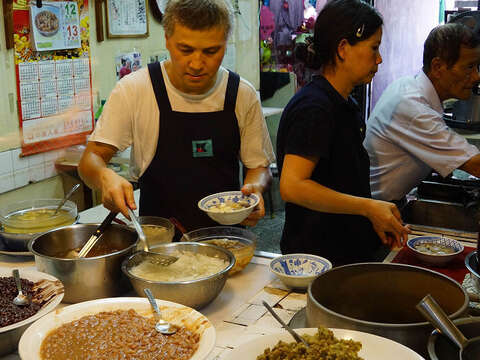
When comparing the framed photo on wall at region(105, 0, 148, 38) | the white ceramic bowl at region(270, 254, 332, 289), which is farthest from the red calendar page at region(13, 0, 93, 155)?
the white ceramic bowl at region(270, 254, 332, 289)

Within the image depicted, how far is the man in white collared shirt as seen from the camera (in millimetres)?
2895

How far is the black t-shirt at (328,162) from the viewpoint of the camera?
7.62 ft

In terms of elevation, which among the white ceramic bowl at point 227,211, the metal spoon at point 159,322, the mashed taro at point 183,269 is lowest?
the metal spoon at point 159,322

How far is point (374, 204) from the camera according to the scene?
2289mm

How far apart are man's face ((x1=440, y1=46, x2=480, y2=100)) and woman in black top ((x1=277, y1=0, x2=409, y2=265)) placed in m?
0.79

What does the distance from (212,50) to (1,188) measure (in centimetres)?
241

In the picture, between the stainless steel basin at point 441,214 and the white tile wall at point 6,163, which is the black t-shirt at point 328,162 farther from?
the white tile wall at point 6,163

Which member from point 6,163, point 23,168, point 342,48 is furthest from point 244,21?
point 342,48

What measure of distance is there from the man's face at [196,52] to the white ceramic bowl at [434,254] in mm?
1139

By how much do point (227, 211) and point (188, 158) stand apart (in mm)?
567

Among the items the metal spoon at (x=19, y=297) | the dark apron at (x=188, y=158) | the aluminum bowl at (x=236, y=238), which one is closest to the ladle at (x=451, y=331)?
the aluminum bowl at (x=236, y=238)

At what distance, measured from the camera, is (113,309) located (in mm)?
1626

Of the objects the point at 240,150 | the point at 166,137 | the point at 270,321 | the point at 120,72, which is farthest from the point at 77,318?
the point at 120,72

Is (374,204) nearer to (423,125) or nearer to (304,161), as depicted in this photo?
(304,161)
